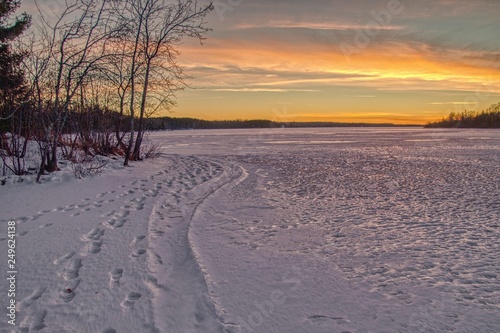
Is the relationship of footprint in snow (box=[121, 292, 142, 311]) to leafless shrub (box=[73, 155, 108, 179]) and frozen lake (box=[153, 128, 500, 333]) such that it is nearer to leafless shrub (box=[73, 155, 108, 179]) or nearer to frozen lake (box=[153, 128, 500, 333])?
frozen lake (box=[153, 128, 500, 333])

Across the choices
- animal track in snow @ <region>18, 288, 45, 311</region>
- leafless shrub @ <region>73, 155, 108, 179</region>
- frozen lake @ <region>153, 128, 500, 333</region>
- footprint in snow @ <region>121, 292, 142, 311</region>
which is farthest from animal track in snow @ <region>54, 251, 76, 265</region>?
leafless shrub @ <region>73, 155, 108, 179</region>

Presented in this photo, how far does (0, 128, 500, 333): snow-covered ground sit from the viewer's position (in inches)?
131

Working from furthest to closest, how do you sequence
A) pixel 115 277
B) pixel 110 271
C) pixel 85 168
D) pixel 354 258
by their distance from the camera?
pixel 85 168, pixel 354 258, pixel 110 271, pixel 115 277

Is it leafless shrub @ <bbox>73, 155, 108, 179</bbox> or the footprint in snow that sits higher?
leafless shrub @ <bbox>73, 155, 108, 179</bbox>

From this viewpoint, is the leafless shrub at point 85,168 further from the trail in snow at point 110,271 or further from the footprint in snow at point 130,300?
the footprint in snow at point 130,300

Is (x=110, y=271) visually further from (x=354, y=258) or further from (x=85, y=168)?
(x=85, y=168)

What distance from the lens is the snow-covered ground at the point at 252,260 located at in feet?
10.9

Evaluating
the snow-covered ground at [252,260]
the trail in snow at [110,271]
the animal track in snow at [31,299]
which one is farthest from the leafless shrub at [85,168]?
the animal track in snow at [31,299]

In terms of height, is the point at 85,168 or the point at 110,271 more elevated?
the point at 85,168

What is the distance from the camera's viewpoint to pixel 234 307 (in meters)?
3.52

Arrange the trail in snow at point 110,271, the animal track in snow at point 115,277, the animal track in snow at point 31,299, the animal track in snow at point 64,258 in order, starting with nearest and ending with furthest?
the trail in snow at point 110,271 → the animal track in snow at point 31,299 → the animal track in snow at point 115,277 → the animal track in snow at point 64,258

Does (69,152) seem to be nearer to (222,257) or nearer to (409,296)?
(222,257)

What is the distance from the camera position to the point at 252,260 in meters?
4.74

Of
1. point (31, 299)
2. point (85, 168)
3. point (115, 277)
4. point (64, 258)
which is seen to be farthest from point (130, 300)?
point (85, 168)
